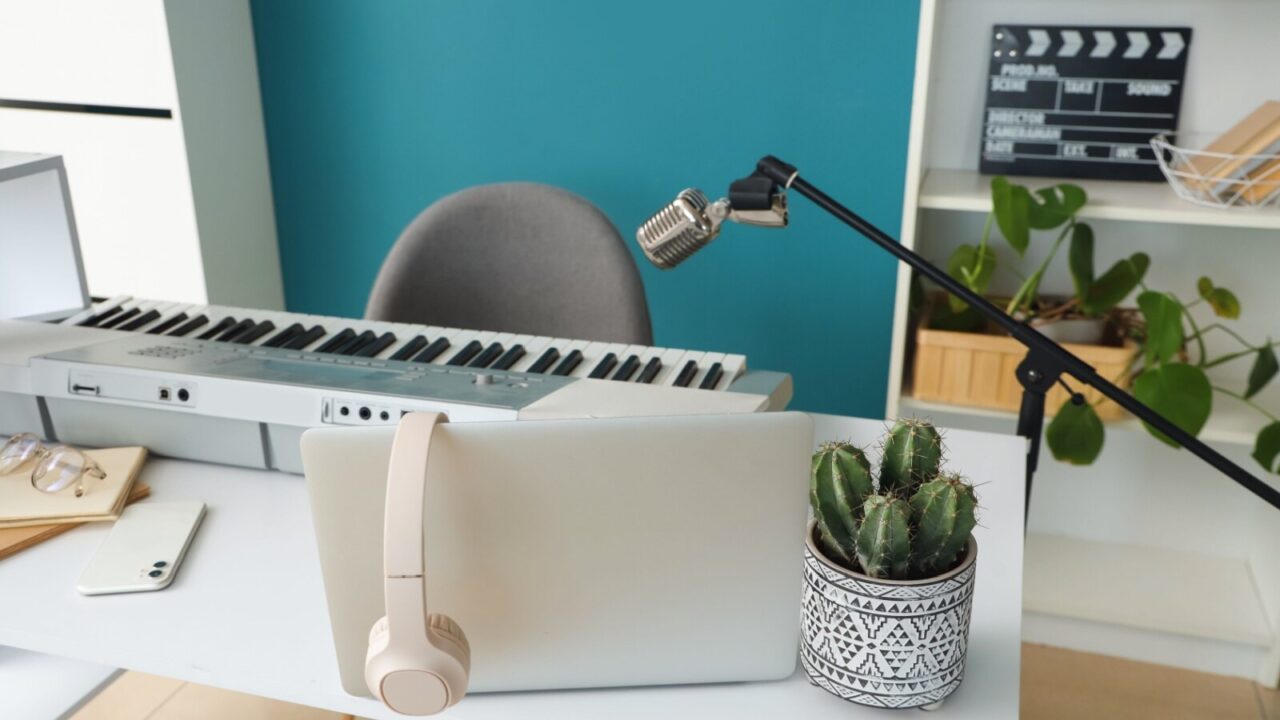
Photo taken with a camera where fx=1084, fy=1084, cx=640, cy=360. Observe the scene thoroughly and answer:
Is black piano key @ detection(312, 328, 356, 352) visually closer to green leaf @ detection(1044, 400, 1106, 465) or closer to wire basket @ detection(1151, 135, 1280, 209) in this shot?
green leaf @ detection(1044, 400, 1106, 465)

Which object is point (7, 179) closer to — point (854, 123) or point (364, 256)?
point (364, 256)

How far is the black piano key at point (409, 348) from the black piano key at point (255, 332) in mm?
200

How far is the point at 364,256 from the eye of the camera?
2.58 metres

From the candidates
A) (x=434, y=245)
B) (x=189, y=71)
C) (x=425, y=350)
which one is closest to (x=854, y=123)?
(x=434, y=245)

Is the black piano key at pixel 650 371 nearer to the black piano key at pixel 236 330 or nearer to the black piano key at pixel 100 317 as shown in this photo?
the black piano key at pixel 236 330

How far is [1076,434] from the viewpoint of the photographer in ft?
5.86

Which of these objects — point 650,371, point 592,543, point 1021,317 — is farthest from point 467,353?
point 1021,317

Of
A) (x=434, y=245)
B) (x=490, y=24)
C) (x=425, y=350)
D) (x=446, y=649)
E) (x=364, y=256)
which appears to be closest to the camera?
(x=446, y=649)

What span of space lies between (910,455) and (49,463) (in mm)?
897

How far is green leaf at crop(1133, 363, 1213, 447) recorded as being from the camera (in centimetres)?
173

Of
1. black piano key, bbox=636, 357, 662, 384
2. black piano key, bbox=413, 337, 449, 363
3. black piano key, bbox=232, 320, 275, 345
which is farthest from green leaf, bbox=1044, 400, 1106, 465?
black piano key, bbox=232, 320, 275, 345

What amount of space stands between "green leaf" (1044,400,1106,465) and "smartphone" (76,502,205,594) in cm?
132

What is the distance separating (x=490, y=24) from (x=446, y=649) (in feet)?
5.92

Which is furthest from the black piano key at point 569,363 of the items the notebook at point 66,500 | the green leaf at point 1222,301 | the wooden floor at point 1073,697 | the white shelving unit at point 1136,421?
the green leaf at point 1222,301
